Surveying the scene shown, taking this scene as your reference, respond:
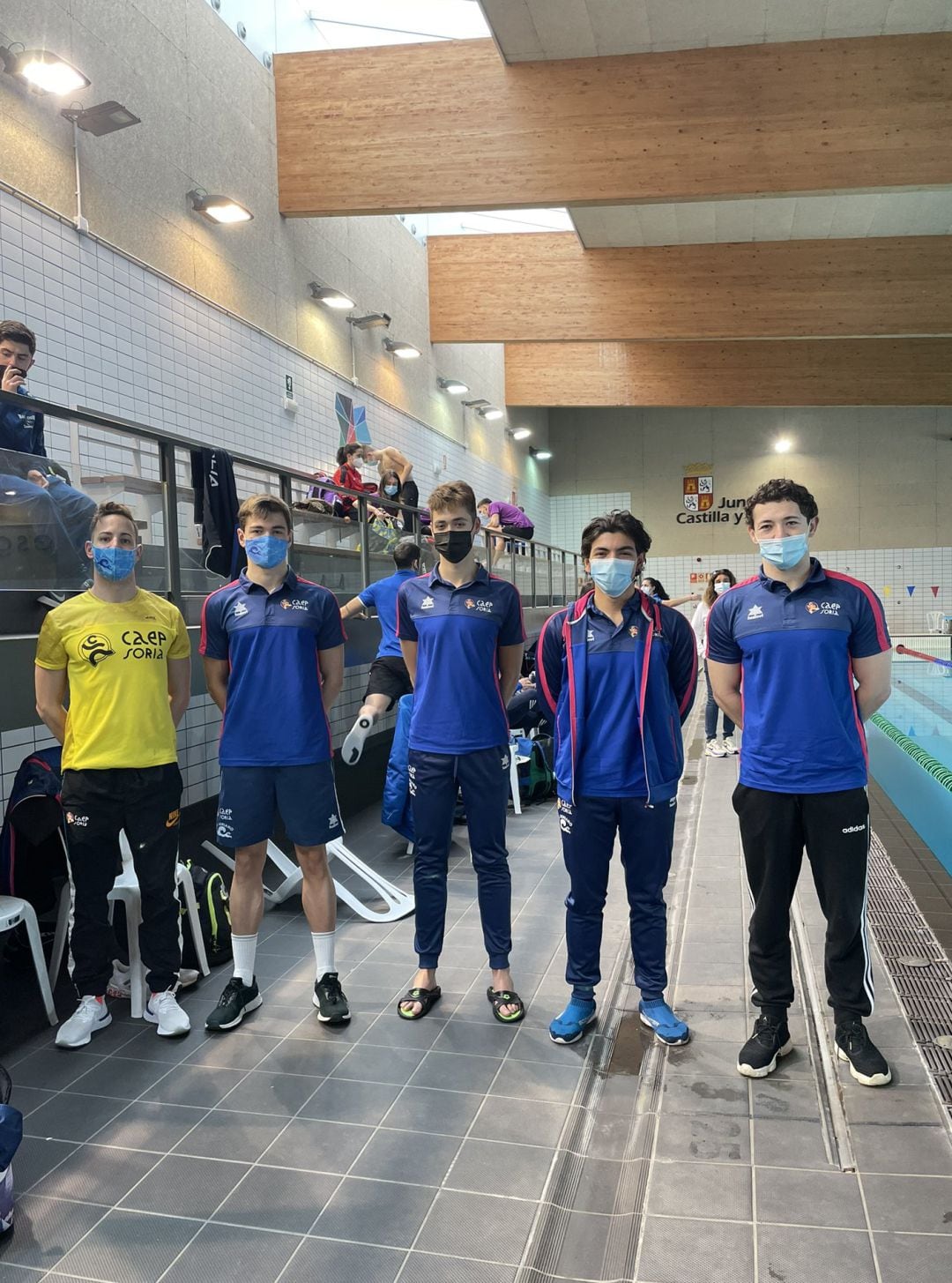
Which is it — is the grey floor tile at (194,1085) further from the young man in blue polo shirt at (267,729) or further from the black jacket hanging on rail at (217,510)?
the black jacket hanging on rail at (217,510)

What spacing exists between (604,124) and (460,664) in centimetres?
652

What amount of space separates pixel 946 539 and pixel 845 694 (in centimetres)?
2152

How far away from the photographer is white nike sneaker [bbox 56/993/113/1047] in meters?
3.15

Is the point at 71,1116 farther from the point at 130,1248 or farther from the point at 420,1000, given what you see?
the point at 420,1000

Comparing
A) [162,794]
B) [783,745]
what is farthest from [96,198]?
[783,745]

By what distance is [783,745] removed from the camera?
2.72m

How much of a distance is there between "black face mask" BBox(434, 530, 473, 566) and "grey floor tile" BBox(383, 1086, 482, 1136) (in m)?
1.72

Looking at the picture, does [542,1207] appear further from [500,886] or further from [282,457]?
[282,457]

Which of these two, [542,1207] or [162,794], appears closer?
[542,1207]

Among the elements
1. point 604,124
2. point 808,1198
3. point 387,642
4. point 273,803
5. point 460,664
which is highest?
point 604,124

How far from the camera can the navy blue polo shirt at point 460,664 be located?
3297 millimetres

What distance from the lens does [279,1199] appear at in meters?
2.28

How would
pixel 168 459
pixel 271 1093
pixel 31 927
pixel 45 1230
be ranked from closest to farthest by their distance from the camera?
pixel 45 1230
pixel 271 1093
pixel 31 927
pixel 168 459

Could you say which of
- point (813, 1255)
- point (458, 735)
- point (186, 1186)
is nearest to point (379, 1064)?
point (186, 1186)
